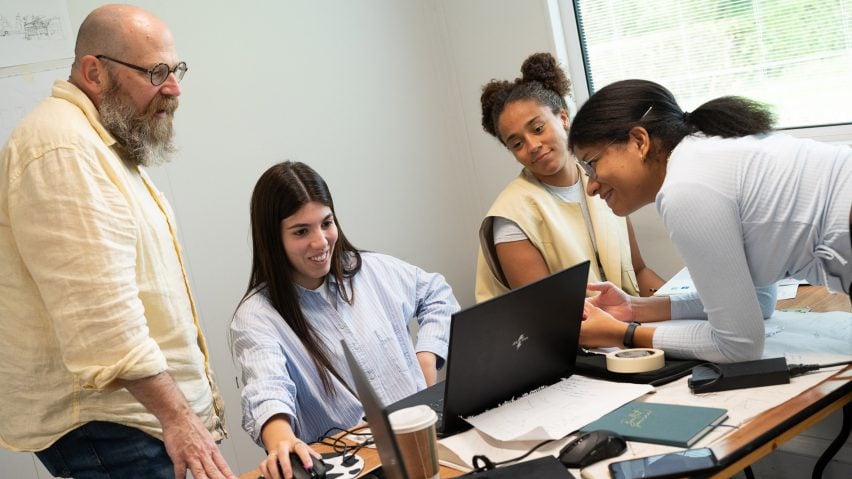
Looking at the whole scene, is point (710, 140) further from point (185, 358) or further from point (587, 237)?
point (185, 358)

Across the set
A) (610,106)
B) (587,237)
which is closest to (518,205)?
(587,237)

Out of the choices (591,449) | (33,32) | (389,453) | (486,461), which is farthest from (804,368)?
(33,32)

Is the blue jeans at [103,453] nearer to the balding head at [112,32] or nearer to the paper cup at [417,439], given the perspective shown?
the paper cup at [417,439]

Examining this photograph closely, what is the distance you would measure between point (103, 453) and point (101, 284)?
1.28 feet

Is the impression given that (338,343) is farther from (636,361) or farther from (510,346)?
(636,361)

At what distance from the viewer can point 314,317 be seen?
2086mm

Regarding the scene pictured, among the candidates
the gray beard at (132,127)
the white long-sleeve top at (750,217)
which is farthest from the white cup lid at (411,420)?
the gray beard at (132,127)

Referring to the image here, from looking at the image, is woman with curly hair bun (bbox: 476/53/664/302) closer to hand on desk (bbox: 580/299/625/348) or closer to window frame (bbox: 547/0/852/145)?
hand on desk (bbox: 580/299/625/348)

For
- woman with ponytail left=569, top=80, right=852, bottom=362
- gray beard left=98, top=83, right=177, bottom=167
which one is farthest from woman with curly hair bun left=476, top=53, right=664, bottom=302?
gray beard left=98, top=83, right=177, bottom=167

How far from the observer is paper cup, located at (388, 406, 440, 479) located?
4.43ft

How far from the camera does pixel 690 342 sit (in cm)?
170

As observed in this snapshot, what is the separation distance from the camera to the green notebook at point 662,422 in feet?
4.54

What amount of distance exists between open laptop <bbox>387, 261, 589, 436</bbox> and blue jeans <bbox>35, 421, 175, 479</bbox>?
546 millimetres

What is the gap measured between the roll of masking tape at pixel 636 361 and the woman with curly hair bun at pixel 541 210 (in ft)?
2.59
